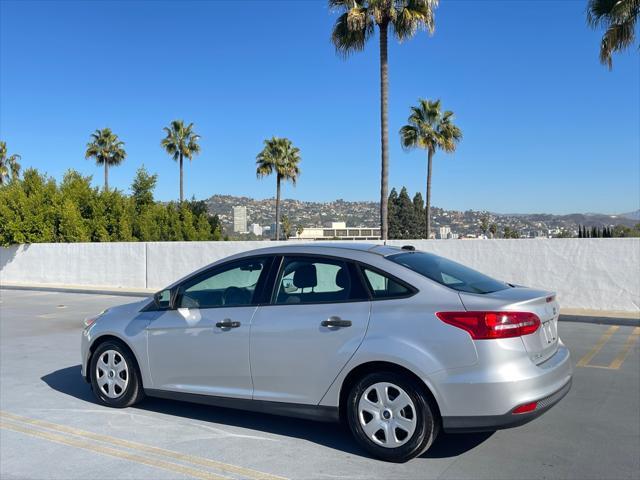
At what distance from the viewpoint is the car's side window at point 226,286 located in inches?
202

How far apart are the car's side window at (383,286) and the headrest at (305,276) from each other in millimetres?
505

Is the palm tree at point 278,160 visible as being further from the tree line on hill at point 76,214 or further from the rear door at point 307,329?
the rear door at point 307,329

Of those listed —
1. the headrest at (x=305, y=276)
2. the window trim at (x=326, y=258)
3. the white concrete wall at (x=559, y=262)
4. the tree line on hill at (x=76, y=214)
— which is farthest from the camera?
the tree line on hill at (x=76, y=214)

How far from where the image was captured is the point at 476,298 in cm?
420

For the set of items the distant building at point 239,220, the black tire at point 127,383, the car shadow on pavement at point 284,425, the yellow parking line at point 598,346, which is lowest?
the yellow parking line at point 598,346

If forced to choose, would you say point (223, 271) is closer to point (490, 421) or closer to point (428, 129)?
point (490, 421)

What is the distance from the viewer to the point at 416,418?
13.7 ft

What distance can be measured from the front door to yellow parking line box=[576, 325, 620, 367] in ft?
17.5

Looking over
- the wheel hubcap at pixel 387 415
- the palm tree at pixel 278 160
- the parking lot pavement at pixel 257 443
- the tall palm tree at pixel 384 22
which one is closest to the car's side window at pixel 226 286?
the parking lot pavement at pixel 257 443

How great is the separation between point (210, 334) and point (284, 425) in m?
1.15

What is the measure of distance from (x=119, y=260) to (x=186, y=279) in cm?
1963

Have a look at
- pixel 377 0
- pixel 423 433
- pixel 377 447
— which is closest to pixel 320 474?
pixel 377 447

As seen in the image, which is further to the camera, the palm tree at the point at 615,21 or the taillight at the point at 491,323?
the palm tree at the point at 615,21

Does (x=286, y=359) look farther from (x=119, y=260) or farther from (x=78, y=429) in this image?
(x=119, y=260)
